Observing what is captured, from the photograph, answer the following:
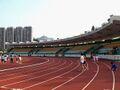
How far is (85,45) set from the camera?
7194cm

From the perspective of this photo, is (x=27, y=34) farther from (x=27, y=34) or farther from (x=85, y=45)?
(x=85, y=45)

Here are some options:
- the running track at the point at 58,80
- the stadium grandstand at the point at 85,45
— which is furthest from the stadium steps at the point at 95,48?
the running track at the point at 58,80

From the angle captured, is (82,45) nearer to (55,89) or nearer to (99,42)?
(99,42)

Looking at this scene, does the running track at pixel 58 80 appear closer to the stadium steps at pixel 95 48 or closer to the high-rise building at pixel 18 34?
the stadium steps at pixel 95 48

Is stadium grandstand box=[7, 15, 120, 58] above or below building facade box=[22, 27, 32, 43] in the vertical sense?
below

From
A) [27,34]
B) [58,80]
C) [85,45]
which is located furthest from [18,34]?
[58,80]

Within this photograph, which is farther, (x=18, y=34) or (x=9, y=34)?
(x=18, y=34)

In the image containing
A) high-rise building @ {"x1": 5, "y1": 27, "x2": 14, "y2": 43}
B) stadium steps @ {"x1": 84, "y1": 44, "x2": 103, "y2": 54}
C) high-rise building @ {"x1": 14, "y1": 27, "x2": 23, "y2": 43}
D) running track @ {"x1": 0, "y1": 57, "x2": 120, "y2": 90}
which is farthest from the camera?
high-rise building @ {"x1": 14, "y1": 27, "x2": 23, "y2": 43}

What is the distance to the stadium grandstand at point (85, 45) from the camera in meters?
46.5

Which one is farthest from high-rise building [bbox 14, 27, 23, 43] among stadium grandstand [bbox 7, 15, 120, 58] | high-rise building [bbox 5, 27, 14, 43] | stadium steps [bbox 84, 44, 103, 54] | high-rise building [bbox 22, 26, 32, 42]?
stadium steps [bbox 84, 44, 103, 54]

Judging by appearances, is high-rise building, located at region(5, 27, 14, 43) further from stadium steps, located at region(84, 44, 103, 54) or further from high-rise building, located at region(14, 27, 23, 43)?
stadium steps, located at region(84, 44, 103, 54)

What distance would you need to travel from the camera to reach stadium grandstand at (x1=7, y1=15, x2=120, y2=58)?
46.5 meters

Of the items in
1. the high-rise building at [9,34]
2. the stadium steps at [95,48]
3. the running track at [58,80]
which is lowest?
the running track at [58,80]

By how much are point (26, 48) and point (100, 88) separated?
9377 centimetres
